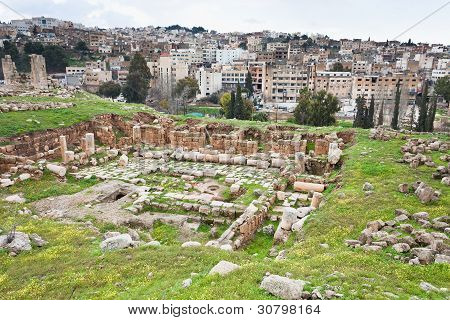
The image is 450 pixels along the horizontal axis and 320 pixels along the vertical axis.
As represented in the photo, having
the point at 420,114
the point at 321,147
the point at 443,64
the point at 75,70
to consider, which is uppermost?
the point at 443,64

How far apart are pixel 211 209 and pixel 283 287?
7.72 metres

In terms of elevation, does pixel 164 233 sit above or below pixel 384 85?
below

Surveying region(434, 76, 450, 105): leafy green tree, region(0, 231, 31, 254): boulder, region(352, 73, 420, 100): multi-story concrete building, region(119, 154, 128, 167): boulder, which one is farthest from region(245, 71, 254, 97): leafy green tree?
region(0, 231, 31, 254): boulder

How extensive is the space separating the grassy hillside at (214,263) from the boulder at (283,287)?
0.47 feet

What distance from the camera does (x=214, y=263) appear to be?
25.9 ft

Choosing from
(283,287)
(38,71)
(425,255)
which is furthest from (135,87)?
(283,287)

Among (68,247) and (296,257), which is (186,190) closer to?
(68,247)

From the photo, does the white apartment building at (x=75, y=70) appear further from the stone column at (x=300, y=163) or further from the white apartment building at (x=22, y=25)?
the white apartment building at (x=22, y=25)

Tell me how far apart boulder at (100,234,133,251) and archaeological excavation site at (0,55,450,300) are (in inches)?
1.3

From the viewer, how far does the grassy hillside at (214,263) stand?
21.1 ft

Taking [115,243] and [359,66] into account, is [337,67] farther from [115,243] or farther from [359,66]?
[115,243]

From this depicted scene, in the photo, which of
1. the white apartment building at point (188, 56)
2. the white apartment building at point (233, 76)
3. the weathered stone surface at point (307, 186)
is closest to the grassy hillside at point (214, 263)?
the weathered stone surface at point (307, 186)

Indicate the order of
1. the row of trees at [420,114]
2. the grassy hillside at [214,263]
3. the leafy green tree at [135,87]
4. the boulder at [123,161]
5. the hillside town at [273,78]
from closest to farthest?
Answer: the grassy hillside at [214,263], the boulder at [123,161], the row of trees at [420,114], the leafy green tree at [135,87], the hillside town at [273,78]

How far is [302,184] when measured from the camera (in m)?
15.7
